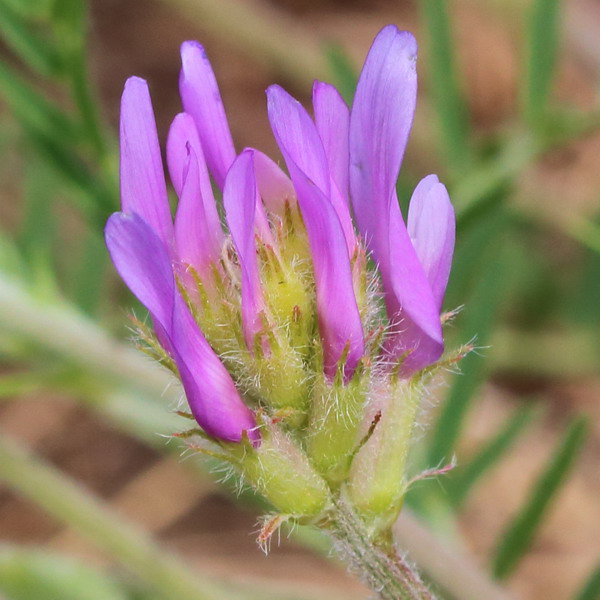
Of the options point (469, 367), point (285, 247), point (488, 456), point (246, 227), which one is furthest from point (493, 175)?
point (246, 227)

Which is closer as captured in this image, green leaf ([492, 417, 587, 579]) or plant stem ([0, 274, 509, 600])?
green leaf ([492, 417, 587, 579])

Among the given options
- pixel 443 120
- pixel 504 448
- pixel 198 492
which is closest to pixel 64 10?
pixel 443 120

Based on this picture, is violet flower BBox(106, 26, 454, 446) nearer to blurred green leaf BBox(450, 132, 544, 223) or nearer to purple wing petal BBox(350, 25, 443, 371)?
purple wing petal BBox(350, 25, 443, 371)

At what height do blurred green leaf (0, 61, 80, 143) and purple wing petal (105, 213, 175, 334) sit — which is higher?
blurred green leaf (0, 61, 80, 143)

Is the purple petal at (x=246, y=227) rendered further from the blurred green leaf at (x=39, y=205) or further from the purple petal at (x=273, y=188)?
the blurred green leaf at (x=39, y=205)

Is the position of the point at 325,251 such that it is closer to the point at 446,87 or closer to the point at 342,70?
the point at 342,70

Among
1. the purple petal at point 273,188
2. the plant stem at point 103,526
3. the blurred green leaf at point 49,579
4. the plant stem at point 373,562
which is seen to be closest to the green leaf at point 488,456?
the plant stem at point 103,526

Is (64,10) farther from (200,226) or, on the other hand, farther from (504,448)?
(504,448)

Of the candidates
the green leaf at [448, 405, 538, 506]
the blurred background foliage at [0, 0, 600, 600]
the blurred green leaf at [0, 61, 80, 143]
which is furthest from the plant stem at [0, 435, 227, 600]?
the blurred green leaf at [0, 61, 80, 143]
